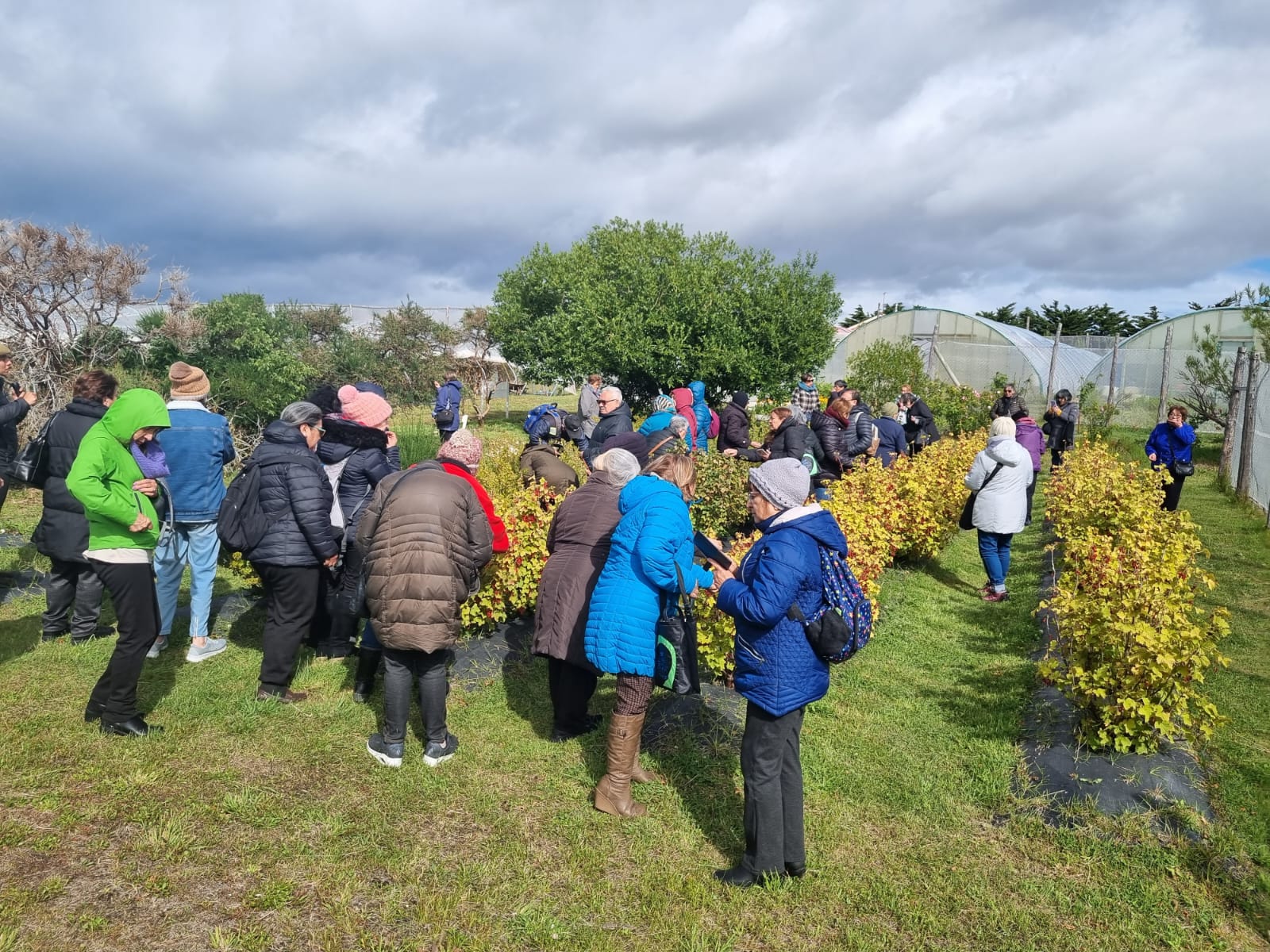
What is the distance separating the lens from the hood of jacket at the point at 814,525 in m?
2.88

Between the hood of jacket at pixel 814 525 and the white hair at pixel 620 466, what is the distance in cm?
126

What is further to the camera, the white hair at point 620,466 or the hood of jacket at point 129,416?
Result: the white hair at point 620,466

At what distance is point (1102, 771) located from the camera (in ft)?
12.1

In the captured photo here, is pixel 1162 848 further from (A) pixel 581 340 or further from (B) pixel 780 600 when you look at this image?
(A) pixel 581 340

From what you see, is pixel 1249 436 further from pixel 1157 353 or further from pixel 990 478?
pixel 1157 353

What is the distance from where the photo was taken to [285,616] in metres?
4.47

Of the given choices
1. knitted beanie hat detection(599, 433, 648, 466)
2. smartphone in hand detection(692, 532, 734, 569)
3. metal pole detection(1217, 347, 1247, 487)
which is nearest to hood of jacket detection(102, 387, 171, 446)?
smartphone in hand detection(692, 532, 734, 569)

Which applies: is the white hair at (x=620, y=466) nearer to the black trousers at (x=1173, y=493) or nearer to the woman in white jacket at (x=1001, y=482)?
the woman in white jacket at (x=1001, y=482)

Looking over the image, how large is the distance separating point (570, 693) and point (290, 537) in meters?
1.78

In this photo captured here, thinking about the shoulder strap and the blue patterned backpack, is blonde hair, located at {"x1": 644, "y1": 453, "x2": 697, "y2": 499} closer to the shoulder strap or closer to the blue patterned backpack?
the blue patterned backpack

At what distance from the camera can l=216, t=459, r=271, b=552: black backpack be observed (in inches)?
172

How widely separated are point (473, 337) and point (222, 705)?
27234 mm

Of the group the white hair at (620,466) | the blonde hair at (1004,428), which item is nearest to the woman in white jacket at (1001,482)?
the blonde hair at (1004,428)

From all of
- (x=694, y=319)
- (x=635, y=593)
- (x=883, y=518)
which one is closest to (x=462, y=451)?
(x=635, y=593)
